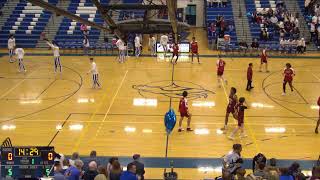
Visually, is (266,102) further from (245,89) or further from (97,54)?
(97,54)

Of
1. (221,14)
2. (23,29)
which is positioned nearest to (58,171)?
(23,29)

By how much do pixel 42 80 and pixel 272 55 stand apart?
48.7ft

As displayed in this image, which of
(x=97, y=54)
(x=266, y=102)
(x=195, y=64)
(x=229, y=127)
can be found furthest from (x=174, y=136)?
(x=97, y=54)

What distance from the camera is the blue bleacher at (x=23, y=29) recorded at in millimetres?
34094

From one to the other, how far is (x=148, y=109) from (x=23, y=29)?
19998 millimetres

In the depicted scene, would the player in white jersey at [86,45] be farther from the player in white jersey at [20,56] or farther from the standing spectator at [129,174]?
the standing spectator at [129,174]

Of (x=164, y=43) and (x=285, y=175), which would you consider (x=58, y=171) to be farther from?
(x=164, y=43)

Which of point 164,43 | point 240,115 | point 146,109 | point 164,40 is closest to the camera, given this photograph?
point 240,115

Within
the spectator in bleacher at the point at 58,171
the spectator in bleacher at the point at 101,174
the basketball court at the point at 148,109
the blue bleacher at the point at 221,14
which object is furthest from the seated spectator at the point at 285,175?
the blue bleacher at the point at 221,14

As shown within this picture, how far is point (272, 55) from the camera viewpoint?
30.5 m

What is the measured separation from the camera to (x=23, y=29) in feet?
116

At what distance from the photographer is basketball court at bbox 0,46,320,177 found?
49.1 ft

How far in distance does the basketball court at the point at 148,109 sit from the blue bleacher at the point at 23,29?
273 inches

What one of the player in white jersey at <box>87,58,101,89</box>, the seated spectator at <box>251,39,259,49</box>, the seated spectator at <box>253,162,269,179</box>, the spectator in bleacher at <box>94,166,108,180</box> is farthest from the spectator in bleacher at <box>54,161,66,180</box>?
the seated spectator at <box>251,39,259,49</box>
